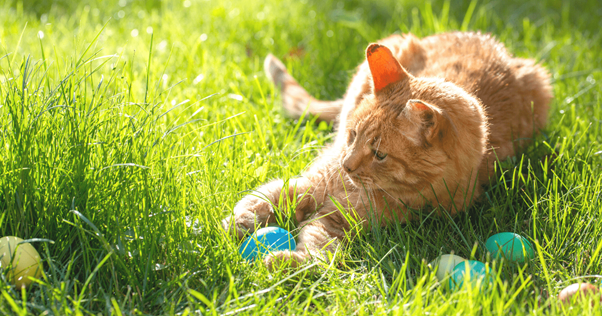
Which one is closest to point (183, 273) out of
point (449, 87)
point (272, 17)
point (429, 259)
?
point (429, 259)

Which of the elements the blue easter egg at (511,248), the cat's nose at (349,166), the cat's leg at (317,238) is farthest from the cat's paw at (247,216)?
the blue easter egg at (511,248)

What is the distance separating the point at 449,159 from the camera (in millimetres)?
1817

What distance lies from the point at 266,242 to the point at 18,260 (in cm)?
84

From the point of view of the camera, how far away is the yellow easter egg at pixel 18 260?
1.45m

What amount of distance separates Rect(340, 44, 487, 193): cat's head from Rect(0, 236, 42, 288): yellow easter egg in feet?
3.87

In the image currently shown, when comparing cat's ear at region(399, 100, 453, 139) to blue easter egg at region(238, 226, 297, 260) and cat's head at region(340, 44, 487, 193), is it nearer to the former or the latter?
cat's head at region(340, 44, 487, 193)

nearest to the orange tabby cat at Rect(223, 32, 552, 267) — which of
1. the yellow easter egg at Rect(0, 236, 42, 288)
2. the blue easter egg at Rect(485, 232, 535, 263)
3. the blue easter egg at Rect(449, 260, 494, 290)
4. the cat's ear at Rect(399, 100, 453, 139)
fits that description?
the cat's ear at Rect(399, 100, 453, 139)

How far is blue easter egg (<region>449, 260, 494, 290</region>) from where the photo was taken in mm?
1468

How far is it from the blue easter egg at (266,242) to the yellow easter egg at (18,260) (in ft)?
2.27

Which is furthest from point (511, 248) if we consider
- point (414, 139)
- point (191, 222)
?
point (191, 222)

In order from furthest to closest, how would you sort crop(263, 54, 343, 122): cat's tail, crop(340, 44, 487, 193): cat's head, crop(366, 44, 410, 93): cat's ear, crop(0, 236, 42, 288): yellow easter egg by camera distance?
1. crop(263, 54, 343, 122): cat's tail
2. crop(366, 44, 410, 93): cat's ear
3. crop(340, 44, 487, 193): cat's head
4. crop(0, 236, 42, 288): yellow easter egg

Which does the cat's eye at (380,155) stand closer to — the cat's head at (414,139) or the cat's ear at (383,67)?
the cat's head at (414,139)

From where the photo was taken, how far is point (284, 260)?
1673mm

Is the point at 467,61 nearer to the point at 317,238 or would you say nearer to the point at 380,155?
the point at 380,155
